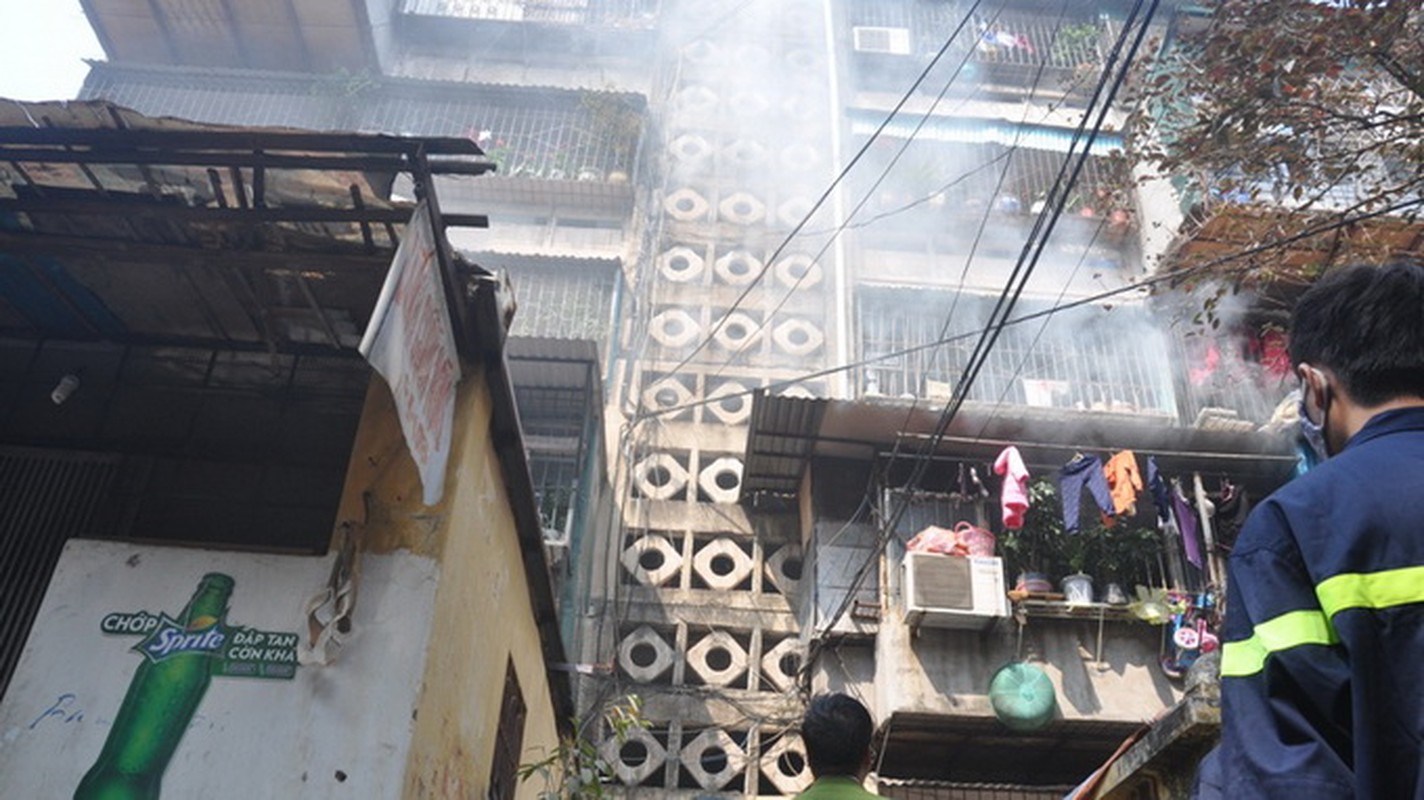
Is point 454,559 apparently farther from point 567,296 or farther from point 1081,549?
point 567,296

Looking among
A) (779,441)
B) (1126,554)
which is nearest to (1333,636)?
(1126,554)

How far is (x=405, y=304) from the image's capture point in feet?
15.4

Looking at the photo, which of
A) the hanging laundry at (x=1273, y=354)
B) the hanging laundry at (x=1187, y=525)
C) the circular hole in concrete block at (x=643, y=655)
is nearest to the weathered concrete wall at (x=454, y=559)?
the circular hole in concrete block at (x=643, y=655)

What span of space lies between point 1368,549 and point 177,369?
6.66 metres

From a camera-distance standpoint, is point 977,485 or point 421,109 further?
point 421,109

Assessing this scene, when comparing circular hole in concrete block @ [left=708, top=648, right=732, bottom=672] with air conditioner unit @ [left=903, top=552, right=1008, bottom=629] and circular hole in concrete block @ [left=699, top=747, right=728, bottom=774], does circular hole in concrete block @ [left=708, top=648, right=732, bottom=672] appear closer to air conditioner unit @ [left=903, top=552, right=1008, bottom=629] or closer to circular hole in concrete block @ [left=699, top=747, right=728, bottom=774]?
circular hole in concrete block @ [left=699, top=747, right=728, bottom=774]

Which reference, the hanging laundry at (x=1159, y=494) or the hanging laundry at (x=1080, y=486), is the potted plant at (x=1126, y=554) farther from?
the hanging laundry at (x=1080, y=486)

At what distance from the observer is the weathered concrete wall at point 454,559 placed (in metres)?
5.59

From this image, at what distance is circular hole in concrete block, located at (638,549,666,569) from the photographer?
1597cm

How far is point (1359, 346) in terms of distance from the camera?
222 cm

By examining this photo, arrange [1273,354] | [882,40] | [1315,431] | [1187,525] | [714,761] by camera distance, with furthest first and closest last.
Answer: [882,40], [1273,354], [714,761], [1187,525], [1315,431]

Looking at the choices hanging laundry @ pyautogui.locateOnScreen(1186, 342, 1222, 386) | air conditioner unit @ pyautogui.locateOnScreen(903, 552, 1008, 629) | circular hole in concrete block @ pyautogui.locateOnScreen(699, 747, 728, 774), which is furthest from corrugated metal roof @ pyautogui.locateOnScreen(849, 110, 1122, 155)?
circular hole in concrete block @ pyautogui.locateOnScreen(699, 747, 728, 774)

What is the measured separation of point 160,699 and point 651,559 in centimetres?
1111

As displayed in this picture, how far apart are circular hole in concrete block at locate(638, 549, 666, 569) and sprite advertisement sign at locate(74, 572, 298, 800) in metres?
10.7
